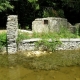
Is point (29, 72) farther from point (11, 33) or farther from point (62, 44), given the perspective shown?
point (62, 44)

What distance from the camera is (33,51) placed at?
41.5 feet

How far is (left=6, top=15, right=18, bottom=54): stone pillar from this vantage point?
1230 cm

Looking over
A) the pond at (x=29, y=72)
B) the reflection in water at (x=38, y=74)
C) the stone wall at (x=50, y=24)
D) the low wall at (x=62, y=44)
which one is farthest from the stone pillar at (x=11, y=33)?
the stone wall at (x=50, y=24)

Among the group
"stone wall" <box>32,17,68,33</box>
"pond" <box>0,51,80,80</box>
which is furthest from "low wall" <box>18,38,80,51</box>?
"stone wall" <box>32,17,68,33</box>

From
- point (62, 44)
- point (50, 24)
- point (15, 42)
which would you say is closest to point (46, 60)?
point (62, 44)

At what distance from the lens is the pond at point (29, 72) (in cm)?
968

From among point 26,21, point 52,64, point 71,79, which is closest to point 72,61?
point 52,64

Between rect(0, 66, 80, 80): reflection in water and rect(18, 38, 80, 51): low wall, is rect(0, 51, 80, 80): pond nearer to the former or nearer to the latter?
rect(0, 66, 80, 80): reflection in water

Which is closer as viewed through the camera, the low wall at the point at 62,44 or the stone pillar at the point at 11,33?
the stone pillar at the point at 11,33

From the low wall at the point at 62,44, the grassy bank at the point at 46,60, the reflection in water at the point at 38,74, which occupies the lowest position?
the reflection in water at the point at 38,74

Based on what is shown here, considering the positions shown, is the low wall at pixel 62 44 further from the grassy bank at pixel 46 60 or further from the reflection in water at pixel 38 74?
the reflection in water at pixel 38 74

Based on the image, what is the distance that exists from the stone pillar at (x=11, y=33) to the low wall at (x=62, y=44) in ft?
1.27

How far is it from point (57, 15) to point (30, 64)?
→ 20.6 ft

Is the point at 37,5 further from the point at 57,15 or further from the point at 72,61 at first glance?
the point at 72,61
